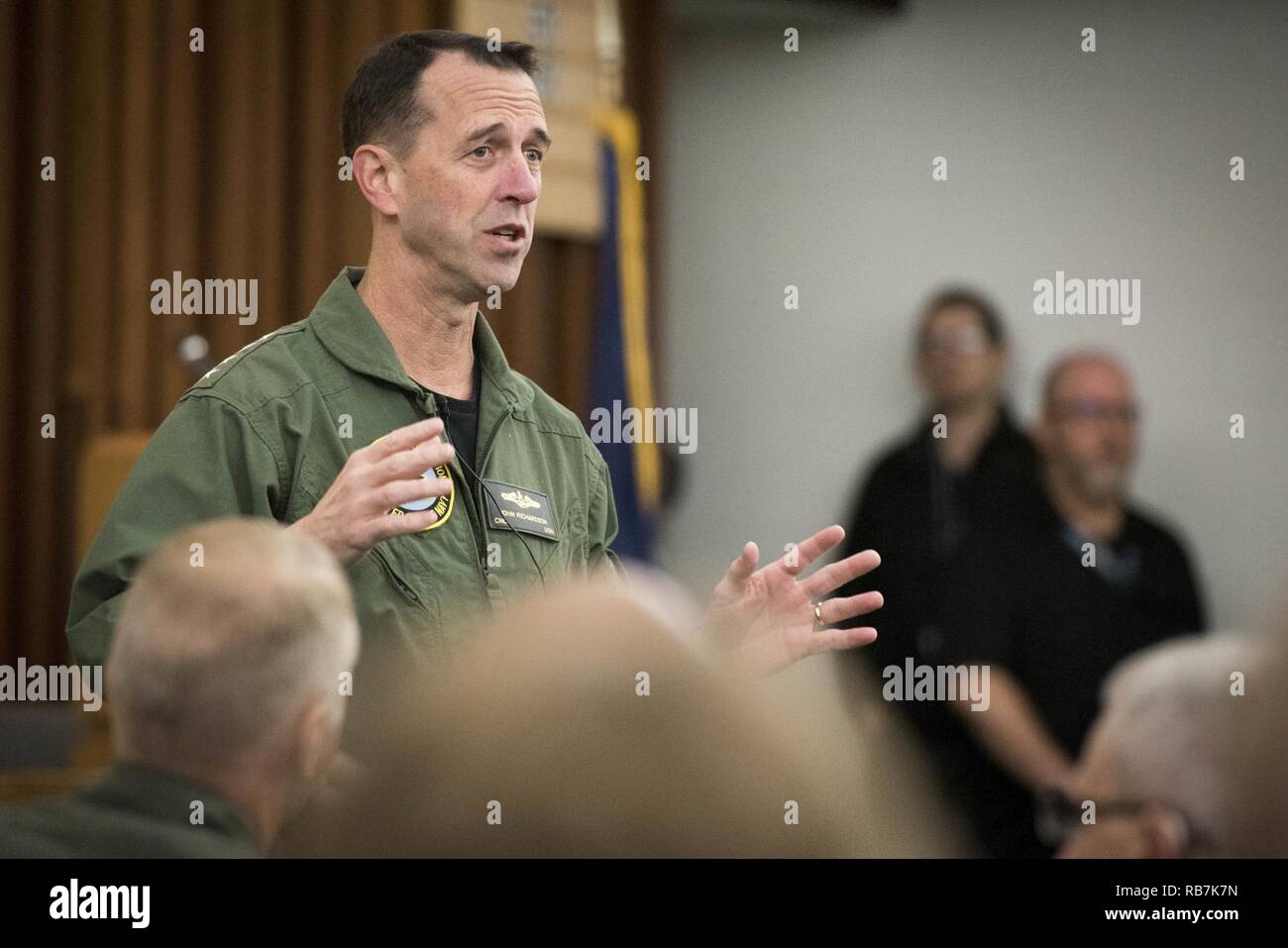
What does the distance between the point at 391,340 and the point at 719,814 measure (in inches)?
48.0

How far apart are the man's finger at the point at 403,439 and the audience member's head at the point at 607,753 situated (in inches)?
23.9

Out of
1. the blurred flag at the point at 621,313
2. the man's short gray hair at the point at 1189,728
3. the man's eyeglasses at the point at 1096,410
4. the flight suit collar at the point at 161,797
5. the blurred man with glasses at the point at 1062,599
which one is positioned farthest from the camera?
the blurred flag at the point at 621,313

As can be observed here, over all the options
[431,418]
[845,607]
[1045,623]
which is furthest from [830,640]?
[1045,623]

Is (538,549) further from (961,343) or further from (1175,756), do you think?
(961,343)

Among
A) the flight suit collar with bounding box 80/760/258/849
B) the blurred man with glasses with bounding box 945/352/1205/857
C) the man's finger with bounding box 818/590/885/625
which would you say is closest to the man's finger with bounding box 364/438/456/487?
the flight suit collar with bounding box 80/760/258/849

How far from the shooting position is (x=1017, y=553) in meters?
3.56

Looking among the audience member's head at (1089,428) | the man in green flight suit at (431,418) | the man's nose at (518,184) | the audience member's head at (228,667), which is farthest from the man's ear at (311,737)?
the audience member's head at (1089,428)

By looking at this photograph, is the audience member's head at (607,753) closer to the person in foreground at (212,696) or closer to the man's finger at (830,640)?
the person in foreground at (212,696)

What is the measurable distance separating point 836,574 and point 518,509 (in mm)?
405

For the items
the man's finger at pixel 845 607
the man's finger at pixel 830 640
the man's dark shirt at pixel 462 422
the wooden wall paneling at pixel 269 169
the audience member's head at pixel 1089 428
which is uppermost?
the wooden wall paneling at pixel 269 169

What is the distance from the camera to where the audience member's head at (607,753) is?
2.46ft

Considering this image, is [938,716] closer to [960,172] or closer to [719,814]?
[960,172]

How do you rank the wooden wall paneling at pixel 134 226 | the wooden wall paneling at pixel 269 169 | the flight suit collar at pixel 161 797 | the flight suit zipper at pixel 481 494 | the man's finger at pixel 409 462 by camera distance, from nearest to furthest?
1. the flight suit collar at pixel 161 797
2. the man's finger at pixel 409 462
3. the flight suit zipper at pixel 481 494
4. the wooden wall paneling at pixel 134 226
5. the wooden wall paneling at pixel 269 169
